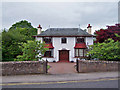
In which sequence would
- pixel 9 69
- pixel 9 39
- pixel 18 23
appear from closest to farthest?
1. pixel 9 69
2. pixel 9 39
3. pixel 18 23

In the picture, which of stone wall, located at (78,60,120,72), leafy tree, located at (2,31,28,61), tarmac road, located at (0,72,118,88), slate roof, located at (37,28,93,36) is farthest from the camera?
slate roof, located at (37,28,93,36)

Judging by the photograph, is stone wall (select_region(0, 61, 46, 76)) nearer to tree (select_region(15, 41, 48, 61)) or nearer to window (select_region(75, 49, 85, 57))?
tree (select_region(15, 41, 48, 61))

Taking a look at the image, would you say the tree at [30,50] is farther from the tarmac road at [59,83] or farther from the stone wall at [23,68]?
the tarmac road at [59,83]

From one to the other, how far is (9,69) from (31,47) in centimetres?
277

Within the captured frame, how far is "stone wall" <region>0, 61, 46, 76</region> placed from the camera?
25.9 feet

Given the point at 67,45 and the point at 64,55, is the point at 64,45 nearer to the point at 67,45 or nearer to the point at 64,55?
the point at 67,45

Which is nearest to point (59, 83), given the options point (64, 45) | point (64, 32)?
point (64, 45)

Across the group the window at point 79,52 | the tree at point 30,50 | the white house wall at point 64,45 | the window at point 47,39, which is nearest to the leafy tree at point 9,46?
the window at point 47,39

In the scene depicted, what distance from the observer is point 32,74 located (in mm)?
8133

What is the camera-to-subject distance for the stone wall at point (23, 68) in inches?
311

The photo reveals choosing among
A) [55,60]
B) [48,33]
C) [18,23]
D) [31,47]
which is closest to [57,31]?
[48,33]

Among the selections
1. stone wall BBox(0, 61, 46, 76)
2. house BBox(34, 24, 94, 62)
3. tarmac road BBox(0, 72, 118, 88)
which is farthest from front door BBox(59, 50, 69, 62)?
tarmac road BBox(0, 72, 118, 88)

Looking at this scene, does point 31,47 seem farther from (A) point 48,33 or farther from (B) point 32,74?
(A) point 48,33

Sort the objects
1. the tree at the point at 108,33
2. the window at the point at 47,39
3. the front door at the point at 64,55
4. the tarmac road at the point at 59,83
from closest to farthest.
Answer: the tarmac road at the point at 59,83 < the tree at the point at 108,33 < the front door at the point at 64,55 < the window at the point at 47,39
